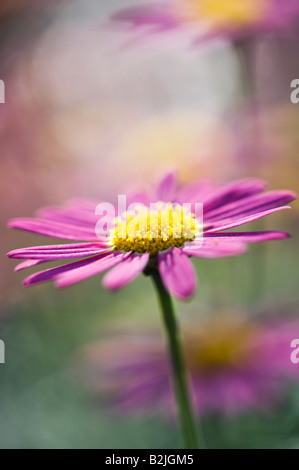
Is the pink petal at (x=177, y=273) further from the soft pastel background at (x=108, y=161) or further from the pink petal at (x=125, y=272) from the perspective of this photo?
the soft pastel background at (x=108, y=161)

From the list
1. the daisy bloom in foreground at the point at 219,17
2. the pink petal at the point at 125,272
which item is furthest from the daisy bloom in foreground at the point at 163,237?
the daisy bloom in foreground at the point at 219,17

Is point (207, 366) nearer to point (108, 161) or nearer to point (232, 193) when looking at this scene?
point (232, 193)

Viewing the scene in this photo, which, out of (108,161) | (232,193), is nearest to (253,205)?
(232,193)

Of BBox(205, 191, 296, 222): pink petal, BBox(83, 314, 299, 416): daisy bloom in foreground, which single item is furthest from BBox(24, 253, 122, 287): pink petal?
BBox(83, 314, 299, 416): daisy bloom in foreground

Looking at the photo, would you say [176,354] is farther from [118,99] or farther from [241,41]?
[118,99]

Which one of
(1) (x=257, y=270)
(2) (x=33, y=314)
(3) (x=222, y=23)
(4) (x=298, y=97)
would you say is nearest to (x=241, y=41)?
(3) (x=222, y=23)
